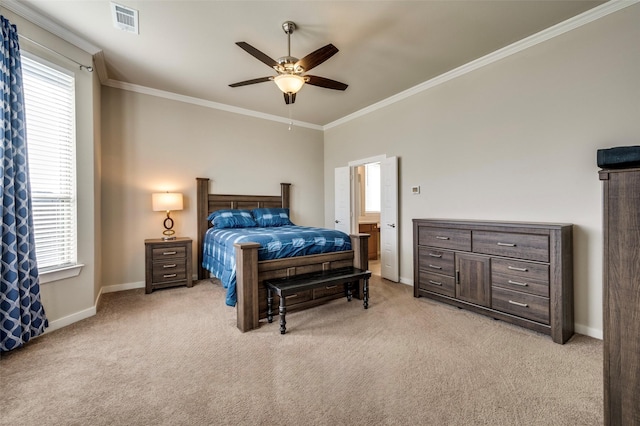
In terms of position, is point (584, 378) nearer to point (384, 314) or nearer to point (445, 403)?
point (445, 403)

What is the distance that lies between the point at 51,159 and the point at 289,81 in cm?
240

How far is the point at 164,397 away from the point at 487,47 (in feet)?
13.8

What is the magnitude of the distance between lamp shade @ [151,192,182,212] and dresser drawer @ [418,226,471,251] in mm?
3375

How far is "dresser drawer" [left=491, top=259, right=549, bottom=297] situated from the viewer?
2.54 metres

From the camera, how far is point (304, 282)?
2.84m

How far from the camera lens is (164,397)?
69.5 inches

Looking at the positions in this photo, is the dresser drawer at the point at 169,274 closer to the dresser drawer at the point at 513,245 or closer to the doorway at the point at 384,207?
the doorway at the point at 384,207

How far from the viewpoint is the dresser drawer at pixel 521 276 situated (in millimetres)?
2535

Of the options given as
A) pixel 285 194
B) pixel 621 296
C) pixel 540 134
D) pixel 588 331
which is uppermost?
pixel 540 134

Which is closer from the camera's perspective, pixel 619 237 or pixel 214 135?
pixel 619 237

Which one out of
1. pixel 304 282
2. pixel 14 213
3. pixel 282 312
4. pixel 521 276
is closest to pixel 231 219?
pixel 304 282

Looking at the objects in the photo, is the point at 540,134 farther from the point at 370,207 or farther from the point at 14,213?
the point at 14,213

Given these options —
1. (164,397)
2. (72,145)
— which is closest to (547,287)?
(164,397)

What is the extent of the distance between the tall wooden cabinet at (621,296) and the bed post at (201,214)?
4550 millimetres
